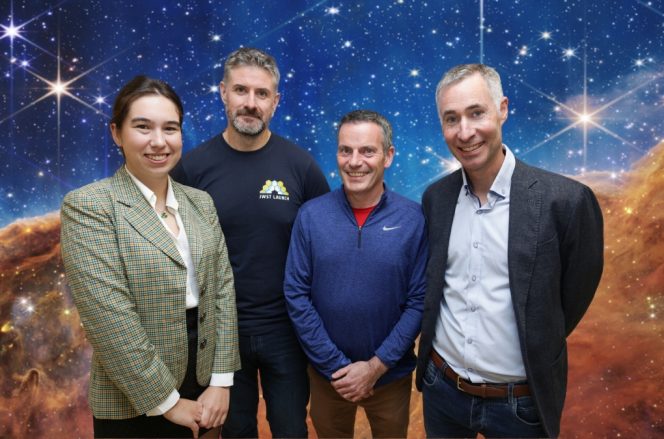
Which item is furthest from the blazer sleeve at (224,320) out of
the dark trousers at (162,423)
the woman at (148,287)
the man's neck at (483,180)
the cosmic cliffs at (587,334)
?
the cosmic cliffs at (587,334)

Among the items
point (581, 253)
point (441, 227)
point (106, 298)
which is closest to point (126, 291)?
point (106, 298)

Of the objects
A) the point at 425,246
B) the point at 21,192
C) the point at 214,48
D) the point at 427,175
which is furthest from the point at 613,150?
the point at 21,192

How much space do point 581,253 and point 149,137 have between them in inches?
58.5

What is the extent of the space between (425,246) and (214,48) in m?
2.99

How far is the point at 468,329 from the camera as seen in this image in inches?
70.6

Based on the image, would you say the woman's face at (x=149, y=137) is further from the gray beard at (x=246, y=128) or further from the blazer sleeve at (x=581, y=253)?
the blazer sleeve at (x=581, y=253)

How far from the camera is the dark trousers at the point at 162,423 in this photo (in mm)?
1672

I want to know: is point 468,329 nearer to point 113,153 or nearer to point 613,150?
point 613,150

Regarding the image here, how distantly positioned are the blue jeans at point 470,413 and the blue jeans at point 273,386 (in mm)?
608

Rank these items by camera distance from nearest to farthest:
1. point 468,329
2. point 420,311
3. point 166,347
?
point 166,347, point 468,329, point 420,311

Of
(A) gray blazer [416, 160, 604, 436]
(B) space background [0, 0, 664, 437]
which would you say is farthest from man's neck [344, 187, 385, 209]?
(B) space background [0, 0, 664, 437]

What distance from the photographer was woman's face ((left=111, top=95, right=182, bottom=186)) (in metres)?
1.68

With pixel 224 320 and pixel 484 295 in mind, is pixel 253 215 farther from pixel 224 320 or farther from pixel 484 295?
→ pixel 484 295

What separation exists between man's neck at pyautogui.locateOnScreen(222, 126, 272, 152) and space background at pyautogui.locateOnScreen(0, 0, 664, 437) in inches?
79.8
